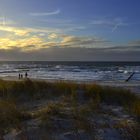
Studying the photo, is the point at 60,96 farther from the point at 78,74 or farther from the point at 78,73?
the point at 78,73

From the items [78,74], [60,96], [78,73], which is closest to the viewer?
[60,96]

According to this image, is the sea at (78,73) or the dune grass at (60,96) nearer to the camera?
the dune grass at (60,96)

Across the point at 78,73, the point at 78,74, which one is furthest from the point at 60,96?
the point at 78,73

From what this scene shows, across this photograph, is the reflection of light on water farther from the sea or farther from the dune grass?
the dune grass

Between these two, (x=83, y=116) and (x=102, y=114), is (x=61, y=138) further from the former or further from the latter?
(x=102, y=114)

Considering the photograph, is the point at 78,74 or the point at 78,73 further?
the point at 78,73

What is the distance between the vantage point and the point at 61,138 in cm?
597

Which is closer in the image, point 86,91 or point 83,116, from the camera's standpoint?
point 83,116

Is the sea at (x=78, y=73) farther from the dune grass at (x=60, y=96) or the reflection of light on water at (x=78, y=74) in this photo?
the dune grass at (x=60, y=96)

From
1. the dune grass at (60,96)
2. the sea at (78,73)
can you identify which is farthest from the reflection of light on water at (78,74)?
the dune grass at (60,96)

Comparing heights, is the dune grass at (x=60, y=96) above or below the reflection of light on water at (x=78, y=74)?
above

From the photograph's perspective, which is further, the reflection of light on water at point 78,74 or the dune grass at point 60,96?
the reflection of light on water at point 78,74

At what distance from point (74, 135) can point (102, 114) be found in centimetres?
244

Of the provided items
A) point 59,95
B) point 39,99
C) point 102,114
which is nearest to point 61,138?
point 102,114
